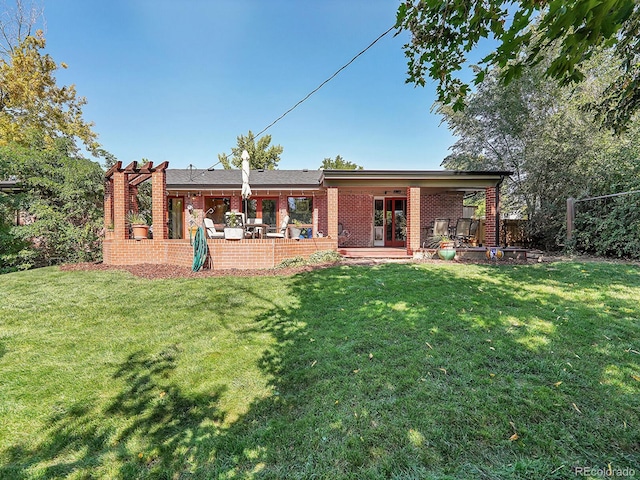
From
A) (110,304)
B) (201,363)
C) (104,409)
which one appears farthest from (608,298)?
(110,304)

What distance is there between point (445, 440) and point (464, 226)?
11.0 m

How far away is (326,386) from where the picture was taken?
2.80m

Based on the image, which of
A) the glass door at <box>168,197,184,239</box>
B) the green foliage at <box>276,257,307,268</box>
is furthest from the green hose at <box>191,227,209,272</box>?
the glass door at <box>168,197,184,239</box>

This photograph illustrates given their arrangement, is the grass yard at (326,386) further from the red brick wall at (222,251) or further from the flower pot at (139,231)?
the flower pot at (139,231)

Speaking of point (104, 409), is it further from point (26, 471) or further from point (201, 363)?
point (201, 363)


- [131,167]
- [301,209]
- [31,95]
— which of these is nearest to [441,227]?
[301,209]

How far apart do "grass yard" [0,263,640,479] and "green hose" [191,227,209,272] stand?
2716 mm

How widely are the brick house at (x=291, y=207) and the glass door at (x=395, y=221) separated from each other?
5 centimetres

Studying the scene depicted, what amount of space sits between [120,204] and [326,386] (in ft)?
30.9

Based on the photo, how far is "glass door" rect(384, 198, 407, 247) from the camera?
1447 centimetres

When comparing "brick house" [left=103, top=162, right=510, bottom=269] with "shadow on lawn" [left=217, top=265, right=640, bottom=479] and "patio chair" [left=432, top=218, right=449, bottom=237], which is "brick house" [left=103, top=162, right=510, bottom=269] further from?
"shadow on lawn" [left=217, top=265, right=640, bottom=479]

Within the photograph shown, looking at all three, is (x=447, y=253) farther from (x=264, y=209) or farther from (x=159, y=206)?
(x=159, y=206)

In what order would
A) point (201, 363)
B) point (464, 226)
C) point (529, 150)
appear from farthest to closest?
point (529, 150)
point (464, 226)
point (201, 363)

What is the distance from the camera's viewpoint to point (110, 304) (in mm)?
5141
